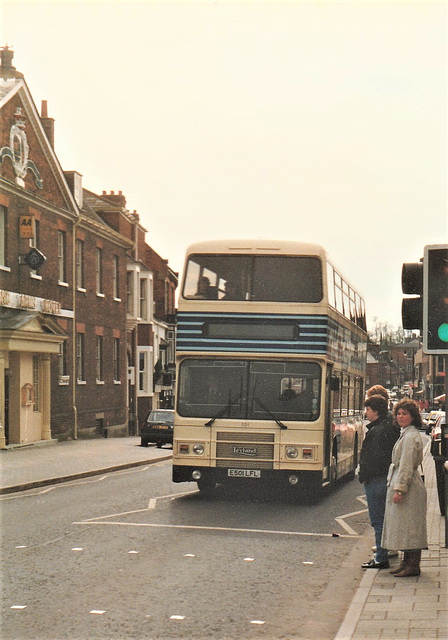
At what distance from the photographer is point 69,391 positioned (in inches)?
1364

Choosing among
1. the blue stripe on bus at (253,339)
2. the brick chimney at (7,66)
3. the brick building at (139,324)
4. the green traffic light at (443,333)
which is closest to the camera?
the green traffic light at (443,333)

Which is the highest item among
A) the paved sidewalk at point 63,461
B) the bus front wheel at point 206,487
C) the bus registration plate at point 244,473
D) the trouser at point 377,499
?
the trouser at point 377,499

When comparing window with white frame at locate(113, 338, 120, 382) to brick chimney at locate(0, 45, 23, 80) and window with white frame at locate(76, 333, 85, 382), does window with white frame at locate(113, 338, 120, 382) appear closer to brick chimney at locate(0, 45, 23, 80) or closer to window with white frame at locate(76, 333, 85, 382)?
window with white frame at locate(76, 333, 85, 382)

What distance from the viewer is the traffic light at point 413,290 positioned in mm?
9258

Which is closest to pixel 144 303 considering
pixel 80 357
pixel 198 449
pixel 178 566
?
pixel 80 357

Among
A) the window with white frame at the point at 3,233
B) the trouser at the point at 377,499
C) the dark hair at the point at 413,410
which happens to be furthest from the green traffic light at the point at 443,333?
the window with white frame at the point at 3,233

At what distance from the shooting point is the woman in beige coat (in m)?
8.45

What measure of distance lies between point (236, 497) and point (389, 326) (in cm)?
13460

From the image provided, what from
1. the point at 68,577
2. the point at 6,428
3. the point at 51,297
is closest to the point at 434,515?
the point at 68,577

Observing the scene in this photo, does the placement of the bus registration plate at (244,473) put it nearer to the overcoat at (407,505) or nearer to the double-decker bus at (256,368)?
the double-decker bus at (256,368)

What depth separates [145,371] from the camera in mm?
Answer: 52500

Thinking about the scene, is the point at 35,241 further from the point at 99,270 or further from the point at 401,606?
the point at 401,606

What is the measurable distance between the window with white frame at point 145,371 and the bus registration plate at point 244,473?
3751cm

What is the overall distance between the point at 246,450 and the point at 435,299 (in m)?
6.08
